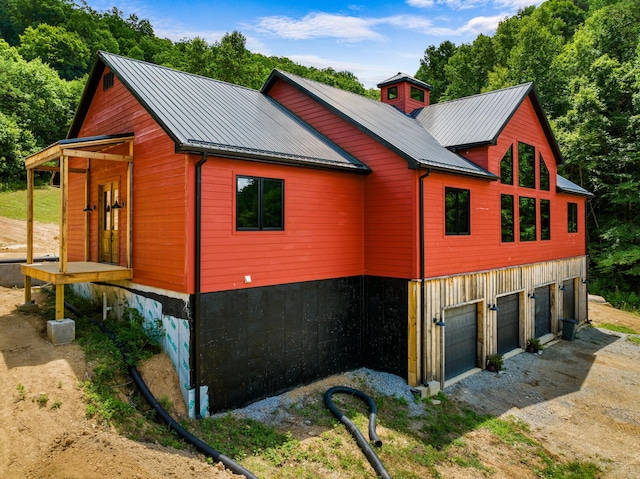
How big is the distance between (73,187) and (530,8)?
5945 cm

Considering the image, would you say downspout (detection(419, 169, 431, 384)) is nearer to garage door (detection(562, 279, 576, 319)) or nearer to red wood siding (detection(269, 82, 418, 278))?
red wood siding (detection(269, 82, 418, 278))

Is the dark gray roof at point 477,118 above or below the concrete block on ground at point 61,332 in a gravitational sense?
above

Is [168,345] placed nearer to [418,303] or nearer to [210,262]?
[210,262]

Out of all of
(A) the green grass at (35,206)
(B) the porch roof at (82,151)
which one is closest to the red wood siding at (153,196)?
(B) the porch roof at (82,151)

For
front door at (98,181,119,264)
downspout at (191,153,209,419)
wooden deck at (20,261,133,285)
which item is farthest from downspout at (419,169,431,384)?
front door at (98,181,119,264)

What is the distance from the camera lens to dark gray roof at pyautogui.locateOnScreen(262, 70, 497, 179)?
447 inches

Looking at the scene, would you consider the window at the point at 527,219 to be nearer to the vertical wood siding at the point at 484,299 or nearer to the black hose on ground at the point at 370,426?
→ the vertical wood siding at the point at 484,299

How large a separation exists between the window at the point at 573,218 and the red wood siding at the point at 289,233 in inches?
513

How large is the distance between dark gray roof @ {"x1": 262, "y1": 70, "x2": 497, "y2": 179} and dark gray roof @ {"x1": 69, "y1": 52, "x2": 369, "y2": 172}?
1.03 meters

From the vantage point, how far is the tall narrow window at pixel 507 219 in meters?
14.4

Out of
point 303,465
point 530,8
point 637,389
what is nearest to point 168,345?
point 303,465

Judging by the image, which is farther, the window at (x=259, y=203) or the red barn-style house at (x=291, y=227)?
the window at (x=259, y=203)

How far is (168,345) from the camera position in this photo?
910 cm

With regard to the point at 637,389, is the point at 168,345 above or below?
above
